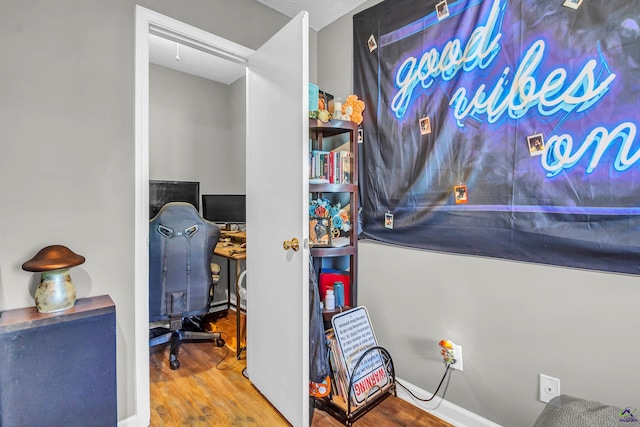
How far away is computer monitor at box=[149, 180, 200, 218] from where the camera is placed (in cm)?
290

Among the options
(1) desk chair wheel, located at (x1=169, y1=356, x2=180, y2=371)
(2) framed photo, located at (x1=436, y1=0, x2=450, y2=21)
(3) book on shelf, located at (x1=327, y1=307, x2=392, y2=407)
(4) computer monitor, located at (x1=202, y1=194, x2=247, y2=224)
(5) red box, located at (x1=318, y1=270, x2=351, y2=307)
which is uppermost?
(2) framed photo, located at (x1=436, y1=0, x2=450, y2=21)

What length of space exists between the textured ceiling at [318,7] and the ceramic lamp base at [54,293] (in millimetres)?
1881

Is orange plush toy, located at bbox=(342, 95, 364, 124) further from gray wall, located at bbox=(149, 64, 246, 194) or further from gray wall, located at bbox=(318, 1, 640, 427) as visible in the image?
gray wall, located at bbox=(149, 64, 246, 194)

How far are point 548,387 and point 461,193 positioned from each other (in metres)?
0.89

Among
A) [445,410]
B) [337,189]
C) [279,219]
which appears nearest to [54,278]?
[279,219]

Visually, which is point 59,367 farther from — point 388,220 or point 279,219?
point 388,220

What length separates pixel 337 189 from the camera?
5.77 feet

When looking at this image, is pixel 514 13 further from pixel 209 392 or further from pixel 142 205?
pixel 209 392

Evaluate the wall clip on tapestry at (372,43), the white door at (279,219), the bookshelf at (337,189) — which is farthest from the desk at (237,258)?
the wall clip on tapestry at (372,43)

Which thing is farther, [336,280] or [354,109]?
[336,280]

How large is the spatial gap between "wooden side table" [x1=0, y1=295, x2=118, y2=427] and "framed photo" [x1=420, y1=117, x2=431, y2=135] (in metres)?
1.69

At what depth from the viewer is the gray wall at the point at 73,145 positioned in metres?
1.22

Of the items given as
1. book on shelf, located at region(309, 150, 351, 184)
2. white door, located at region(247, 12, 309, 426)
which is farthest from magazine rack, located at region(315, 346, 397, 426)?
book on shelf, located at region(309, 150, 351, 184)

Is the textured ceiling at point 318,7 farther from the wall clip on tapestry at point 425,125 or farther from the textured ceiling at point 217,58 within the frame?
the wall clip on tapestry at point 425,125
